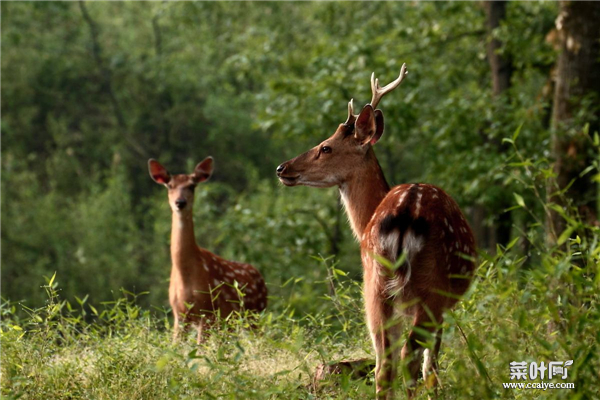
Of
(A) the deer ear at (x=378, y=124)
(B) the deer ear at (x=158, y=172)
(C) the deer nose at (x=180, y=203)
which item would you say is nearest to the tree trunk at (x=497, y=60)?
(B) the deer ear at (x=158, y=172)

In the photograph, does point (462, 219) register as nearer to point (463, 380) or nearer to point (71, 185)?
point (463, 380)

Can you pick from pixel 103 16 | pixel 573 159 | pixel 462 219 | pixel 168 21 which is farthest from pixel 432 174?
pixel 103 16

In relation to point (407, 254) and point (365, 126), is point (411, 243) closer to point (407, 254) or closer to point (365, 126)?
point (407, 254)

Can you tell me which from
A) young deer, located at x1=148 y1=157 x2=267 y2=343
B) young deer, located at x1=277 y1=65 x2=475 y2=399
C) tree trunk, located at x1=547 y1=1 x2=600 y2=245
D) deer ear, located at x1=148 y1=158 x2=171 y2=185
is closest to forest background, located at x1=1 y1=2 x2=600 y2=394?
tree trunk, located at x1=547 y1=1 x2=600 y2=245

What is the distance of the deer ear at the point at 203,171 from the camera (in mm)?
8477

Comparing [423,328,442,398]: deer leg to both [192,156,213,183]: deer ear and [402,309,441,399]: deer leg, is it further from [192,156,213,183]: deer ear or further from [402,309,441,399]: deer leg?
[192,156,213,183]: deer ear

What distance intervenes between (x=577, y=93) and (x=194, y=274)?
4.25m

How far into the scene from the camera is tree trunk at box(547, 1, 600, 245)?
28.7ft

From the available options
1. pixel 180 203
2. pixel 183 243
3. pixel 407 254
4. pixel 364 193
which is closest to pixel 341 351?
pixel 364 193

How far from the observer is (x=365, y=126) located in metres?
5.89

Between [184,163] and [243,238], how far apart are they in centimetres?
1199

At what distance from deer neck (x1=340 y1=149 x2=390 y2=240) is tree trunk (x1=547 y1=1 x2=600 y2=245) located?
3520 mm

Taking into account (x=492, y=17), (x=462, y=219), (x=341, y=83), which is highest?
(x=492, y=17)

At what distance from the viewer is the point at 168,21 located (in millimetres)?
23328
